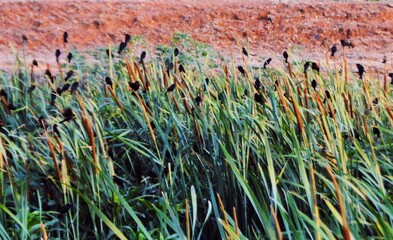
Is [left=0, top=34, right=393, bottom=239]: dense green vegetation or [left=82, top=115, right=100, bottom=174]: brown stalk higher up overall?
[left=82, top=115, right=100, bottom=174]: brown stalk

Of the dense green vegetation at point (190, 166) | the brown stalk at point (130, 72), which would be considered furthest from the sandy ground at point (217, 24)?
the dense green vegetation at point (190, 166)

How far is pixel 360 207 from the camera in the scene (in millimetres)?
2383

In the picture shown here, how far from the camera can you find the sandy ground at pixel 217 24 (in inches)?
281

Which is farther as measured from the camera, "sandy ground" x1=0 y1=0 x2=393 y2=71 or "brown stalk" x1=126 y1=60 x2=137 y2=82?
"sandy ground" x1=0 y1=0 x2=393 y2=71

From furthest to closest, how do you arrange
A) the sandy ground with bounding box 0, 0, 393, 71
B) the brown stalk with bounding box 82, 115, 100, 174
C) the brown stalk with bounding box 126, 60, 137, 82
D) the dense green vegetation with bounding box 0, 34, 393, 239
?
1. the sandy ground with bounding box 0, 0, 393, 71
2. the brown stalk with bounding box 126, 60, 137, 82
3. the dense green vegetation with bounding box 0, 34, 393, 239
4. the brown stalk with bounding box 82, 115, 100, 174

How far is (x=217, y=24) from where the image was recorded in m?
7.77

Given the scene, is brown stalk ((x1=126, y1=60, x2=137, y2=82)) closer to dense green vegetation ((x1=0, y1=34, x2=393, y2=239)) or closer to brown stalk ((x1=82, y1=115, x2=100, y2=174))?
dense green vegetation ((x1=0, y1=34, x2=393, y2=239))

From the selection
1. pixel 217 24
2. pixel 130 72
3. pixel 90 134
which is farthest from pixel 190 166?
pixel 217 24

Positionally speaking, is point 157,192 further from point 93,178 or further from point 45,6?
point 45,6

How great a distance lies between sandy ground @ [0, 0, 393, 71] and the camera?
7141 millimetres

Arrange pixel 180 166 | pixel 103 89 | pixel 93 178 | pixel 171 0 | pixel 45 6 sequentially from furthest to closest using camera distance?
1. pixel 171 0
2. pixel 45 6
3. pixel 103 89
4. pixel 180 166
5. pixel 93 178

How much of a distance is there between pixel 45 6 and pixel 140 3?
1093mm

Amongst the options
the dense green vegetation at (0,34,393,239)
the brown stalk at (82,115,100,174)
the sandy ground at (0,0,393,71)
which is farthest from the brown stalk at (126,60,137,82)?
the sandy ground at (0,0,393,71)

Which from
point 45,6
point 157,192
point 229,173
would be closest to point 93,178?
point 157,192
